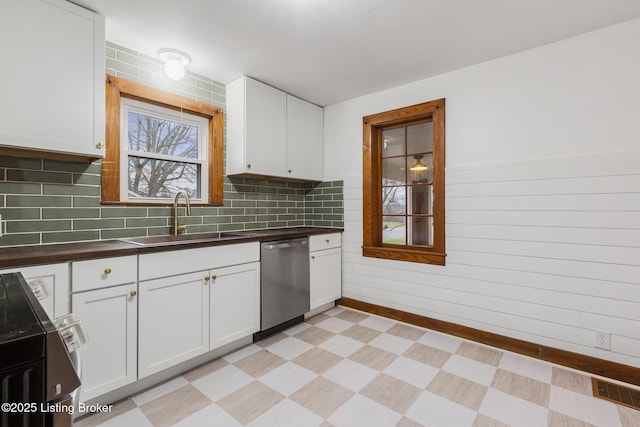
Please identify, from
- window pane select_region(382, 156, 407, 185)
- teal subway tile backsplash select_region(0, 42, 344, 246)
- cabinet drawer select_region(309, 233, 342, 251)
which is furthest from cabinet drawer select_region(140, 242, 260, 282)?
window pane select_region(382, 156, 407, 185)

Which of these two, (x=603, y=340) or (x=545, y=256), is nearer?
(x=603, y=340)

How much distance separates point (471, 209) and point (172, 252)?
7.83 feet

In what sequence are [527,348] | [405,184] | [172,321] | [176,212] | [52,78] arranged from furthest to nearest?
[405,184] → [176,212] → [527,348] → [172,321] → [52,78]

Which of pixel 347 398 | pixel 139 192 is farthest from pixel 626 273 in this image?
pixel 139 192

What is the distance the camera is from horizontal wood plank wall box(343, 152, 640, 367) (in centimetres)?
202

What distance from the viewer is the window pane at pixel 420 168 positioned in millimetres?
2977

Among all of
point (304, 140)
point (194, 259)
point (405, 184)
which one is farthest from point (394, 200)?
point (194, 259)

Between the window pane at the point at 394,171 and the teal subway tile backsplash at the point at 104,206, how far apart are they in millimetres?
710

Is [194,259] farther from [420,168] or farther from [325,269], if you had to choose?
[420,168]

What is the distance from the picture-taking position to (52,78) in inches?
69.2

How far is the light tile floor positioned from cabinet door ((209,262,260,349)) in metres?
0.19

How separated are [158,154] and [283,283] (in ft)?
5.08

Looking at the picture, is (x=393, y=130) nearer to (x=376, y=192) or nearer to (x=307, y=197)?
(x=376, y=192)

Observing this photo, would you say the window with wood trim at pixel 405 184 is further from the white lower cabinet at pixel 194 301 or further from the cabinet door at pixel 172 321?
the cabinet door at pixel 172 321
